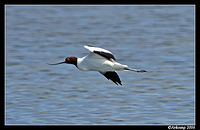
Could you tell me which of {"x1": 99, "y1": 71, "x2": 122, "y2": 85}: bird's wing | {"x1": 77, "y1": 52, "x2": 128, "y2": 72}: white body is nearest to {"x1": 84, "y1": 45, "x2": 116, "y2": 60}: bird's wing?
{"x1": 77, "y1": 52, "x2": 128, "y2": 72}: white body

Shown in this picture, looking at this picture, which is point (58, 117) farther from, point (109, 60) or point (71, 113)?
point (109, 60)

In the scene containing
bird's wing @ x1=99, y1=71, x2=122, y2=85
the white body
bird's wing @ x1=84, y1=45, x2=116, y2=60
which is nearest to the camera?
bird's wing @ x1=84, y1=45, x2=116, y2=60

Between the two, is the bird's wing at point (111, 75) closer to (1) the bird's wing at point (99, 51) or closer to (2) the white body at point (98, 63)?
(2) the white body at point (98, 63)

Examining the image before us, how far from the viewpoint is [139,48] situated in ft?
61.8

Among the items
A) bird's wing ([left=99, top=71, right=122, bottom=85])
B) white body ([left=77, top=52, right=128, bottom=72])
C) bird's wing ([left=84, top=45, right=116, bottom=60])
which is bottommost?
bird's wing ([left=99, top=71, right=122, bottom=85])

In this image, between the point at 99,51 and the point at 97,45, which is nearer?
the point at 99,51

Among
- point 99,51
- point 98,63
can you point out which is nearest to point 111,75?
point 98,63

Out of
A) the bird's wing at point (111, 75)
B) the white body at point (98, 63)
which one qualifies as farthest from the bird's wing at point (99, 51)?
the bird's wing at point (111, 75)

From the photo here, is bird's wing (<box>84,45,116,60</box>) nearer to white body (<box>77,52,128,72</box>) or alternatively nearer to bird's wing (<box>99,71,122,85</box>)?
white body (<box>77,52,128,72</box>)

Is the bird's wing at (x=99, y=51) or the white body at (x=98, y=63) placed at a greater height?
the bird's wing at (x=99, y=51)

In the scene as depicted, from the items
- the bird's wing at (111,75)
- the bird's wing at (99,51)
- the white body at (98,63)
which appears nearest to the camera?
the bird's wing at (99,51)

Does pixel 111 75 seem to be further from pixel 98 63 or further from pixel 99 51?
pixel 99 51

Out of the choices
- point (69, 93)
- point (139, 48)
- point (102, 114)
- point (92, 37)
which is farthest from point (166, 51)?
point (102, 114)

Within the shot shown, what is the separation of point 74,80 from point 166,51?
5.41m
